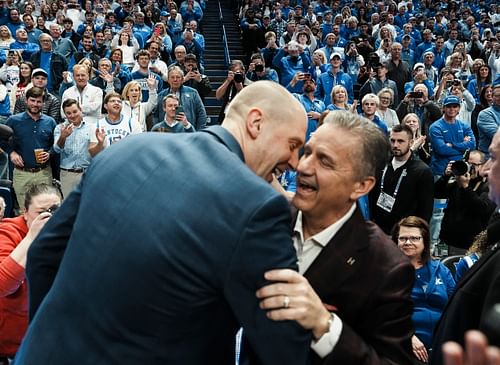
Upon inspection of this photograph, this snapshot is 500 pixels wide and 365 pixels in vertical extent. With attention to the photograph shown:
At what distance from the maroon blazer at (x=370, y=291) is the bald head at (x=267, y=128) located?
0.95 feet

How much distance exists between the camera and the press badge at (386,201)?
4.71 meters

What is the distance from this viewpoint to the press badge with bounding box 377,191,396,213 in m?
4.71

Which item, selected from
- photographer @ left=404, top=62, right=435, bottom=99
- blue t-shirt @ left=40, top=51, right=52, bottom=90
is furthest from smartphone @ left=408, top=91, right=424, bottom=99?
blue t-shirt @ left=40, top=51, right=52, bottom=90

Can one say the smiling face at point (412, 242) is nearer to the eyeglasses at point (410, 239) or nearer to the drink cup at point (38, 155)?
the eyeglasses at point (410, 239)

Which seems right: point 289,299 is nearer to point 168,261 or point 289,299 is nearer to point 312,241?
point 168,261

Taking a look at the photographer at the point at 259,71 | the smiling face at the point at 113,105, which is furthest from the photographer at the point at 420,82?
the smiling face at the point at 113,105

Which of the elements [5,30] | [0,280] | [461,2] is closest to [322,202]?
[0,280]

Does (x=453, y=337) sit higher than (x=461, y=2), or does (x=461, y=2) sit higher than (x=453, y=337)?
(x=453, y=337)

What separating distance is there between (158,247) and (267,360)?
34 centimetres

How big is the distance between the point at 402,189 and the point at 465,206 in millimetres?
546

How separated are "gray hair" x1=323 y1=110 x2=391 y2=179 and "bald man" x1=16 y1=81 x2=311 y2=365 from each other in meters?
0.43

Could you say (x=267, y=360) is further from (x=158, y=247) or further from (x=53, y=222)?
(x=53, y=222)

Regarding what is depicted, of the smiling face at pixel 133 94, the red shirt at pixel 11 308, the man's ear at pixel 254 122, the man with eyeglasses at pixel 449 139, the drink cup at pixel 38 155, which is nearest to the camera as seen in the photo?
the man's ear at pixel 254 122

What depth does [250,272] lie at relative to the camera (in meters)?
1.23
